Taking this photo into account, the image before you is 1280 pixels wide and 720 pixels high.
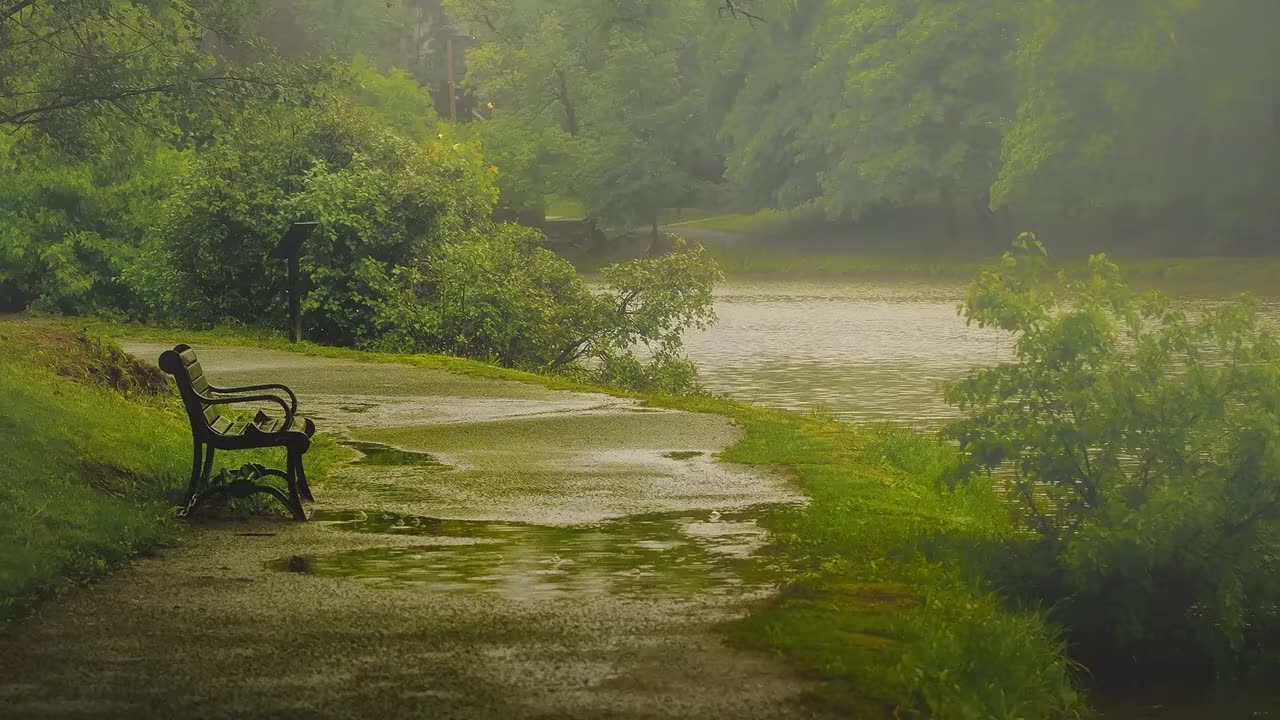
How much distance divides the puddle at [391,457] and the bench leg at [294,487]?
97.4 inches

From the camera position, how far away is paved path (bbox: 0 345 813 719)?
7051 mm

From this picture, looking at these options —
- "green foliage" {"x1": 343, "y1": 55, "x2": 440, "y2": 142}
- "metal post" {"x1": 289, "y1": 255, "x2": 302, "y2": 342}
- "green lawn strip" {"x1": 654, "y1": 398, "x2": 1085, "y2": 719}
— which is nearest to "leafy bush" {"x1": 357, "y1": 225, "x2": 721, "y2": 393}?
"metal post" {"x1": 289, "y1": 255, "x2": 302, "y2": 342}

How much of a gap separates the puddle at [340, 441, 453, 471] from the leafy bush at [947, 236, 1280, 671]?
13.7 feet

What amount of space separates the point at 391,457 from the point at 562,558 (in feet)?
13.9

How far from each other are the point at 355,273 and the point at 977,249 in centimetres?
4729

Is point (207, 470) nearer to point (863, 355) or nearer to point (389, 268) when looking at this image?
point (389, 268)

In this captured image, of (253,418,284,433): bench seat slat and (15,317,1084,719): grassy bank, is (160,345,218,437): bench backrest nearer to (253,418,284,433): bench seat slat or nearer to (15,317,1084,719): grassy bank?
(253,418,284,433): bench seat slat

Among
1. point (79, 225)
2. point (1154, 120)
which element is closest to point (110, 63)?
point (79, 225)

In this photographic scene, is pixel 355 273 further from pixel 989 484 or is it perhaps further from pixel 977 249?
pixel 977 249

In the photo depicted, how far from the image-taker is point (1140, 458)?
11820 mm

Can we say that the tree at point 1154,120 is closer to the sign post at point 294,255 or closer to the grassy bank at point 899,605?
the sign post at point 294,255

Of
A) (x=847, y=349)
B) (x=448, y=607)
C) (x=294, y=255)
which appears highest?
(x=294, y=255)

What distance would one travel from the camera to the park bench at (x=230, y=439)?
10344 mm

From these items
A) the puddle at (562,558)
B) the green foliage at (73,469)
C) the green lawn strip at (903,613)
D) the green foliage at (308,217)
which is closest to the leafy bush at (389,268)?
the green foliage at (308,217)
